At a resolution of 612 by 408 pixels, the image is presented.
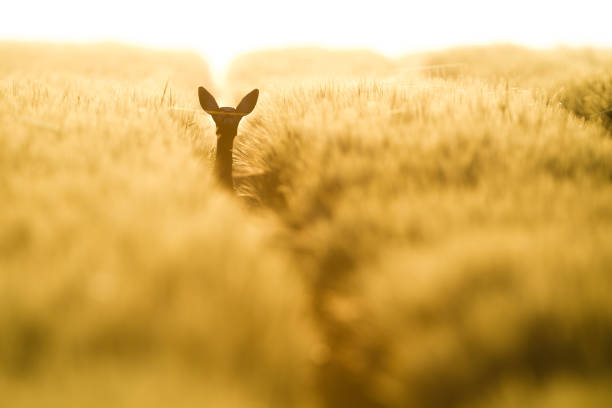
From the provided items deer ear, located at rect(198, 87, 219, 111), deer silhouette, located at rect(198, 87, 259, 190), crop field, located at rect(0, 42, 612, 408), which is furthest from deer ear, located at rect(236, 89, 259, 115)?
crop field, located at rect(0, 42, 612, 408)

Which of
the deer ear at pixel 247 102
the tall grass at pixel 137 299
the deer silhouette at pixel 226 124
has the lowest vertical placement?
the tall grass at pixel 137 299

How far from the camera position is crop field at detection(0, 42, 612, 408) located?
0.59 metres

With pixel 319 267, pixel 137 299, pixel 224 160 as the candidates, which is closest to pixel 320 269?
pixel 319 267

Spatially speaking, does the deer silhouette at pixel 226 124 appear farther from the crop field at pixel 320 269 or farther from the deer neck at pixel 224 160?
the crop field at pixel 320 269

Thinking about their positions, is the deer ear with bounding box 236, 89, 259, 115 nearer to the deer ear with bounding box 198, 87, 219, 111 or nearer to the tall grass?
the deer ear with bounding box 198, 87, 219, 111

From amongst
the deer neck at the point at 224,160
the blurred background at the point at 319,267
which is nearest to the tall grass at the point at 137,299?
the blurred background at the point at 319,267

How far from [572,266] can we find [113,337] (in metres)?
0.74

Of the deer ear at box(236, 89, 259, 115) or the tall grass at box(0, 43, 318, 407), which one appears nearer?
the tall grass at box(0, 43, 318, 407)

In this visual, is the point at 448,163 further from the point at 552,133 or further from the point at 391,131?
the point at 552,133

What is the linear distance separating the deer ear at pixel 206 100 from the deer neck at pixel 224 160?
0.13 meters

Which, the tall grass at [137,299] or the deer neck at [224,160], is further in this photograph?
the deer neck at [224,160]

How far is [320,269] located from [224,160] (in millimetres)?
979

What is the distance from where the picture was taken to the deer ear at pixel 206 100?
1829mm

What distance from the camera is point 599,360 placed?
64 centimetres
